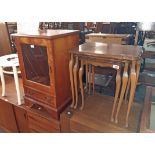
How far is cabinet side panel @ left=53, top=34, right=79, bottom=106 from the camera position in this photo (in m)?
1.20

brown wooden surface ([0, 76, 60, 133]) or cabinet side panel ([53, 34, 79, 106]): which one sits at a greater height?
cabinet side panel ([53, 34, 79, 106])

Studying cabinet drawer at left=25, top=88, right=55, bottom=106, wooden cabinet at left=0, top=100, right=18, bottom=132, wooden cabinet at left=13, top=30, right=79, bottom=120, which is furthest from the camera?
wooden cabinet at left=0, top=100, right=18, bottom=132

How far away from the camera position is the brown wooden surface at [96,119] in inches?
46.3

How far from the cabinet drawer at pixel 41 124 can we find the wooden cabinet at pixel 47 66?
71 millimetres

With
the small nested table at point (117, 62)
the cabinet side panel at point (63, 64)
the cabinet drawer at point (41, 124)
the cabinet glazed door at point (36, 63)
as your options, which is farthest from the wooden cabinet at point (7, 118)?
the small nested table at point (117, 62)

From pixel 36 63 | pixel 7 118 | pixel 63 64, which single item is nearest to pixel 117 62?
pixel 63 64

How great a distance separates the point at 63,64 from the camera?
1290mm

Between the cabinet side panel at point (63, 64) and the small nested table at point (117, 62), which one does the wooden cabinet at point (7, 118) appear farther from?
the small nested table at point (117, 62)

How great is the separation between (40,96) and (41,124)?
0.27 metres

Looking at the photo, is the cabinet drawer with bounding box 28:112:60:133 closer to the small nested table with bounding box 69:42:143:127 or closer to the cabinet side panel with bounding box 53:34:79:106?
the cabinet side panel with bounding box 53:34:79:106

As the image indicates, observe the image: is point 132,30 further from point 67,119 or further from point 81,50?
point 67,119

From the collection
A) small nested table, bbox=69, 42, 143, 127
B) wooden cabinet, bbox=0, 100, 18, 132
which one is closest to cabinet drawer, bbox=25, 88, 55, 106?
small nested table, bbox=69, 42, 143, 127

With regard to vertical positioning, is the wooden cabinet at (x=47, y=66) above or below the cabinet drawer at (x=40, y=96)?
above
